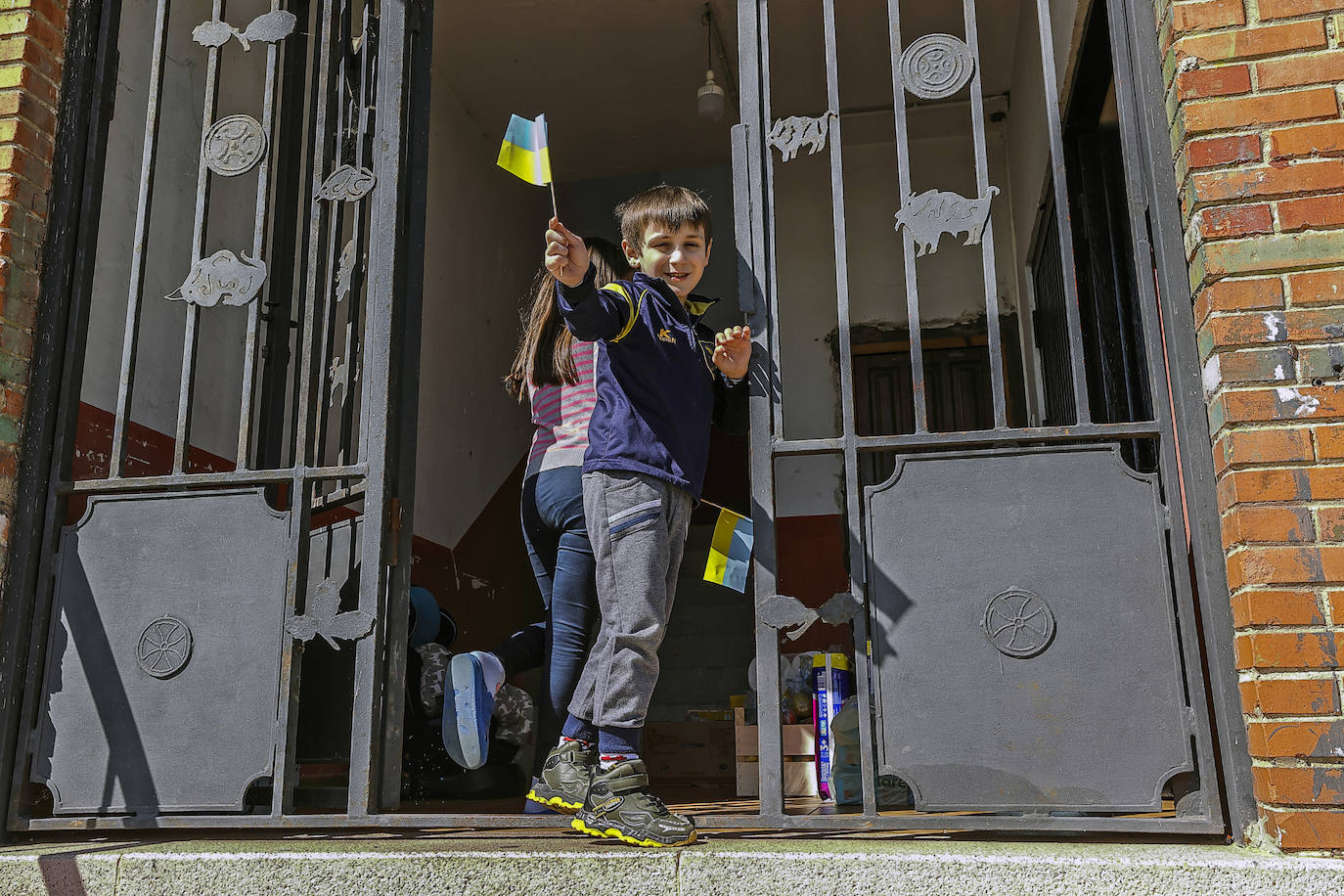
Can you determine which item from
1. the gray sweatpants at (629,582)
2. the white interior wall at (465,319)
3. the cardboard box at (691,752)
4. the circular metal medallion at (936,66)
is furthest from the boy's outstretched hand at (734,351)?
the white interior wall at (465,319)

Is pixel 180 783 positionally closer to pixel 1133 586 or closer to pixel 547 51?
pixel 1133 586

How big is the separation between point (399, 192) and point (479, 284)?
432 cm

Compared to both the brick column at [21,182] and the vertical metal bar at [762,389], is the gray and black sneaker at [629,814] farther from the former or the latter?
the brick column at [21,182]

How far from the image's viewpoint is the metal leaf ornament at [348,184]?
10.2ft

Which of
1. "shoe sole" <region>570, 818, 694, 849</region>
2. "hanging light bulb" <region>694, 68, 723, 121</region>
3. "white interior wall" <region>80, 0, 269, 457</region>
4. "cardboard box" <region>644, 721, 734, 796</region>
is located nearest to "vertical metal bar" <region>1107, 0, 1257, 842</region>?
"shoe sole" <region>570, 818, 694, 849</region>

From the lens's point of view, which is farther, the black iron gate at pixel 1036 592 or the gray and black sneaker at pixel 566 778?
the gray and black sneaker at pixel 566 778

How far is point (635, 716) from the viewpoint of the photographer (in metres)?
2.58

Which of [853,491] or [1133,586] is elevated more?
[853,491]

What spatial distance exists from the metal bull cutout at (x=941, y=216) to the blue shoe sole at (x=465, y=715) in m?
1.57

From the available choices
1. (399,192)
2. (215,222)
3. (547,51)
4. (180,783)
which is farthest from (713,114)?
(180,783)

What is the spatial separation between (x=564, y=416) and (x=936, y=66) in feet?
4.52

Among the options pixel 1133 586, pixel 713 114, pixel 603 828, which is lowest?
pixel 603 828

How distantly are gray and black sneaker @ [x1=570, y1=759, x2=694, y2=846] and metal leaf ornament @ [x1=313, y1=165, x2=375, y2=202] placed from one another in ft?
5.49

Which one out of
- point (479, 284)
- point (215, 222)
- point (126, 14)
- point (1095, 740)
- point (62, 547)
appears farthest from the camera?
point (479, 284)
